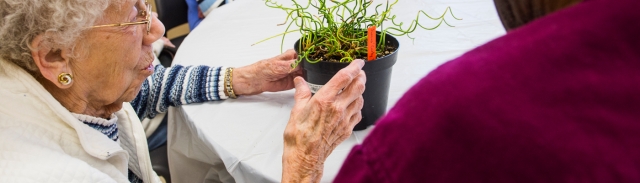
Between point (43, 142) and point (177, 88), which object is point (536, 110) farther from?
point (177, 88)

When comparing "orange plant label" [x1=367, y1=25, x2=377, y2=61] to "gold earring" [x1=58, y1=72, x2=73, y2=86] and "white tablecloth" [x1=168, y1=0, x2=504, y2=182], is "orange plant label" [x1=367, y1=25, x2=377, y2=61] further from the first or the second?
"gold earring" [x1=58, y1=72, x2=73, y2=86]

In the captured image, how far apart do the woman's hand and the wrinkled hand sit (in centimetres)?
27

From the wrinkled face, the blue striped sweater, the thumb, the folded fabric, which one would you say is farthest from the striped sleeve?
the folded fabric

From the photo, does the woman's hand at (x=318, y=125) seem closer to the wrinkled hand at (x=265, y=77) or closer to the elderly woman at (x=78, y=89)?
the elderly woman at (x=78, y=89)

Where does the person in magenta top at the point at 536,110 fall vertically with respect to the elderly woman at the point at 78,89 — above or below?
above

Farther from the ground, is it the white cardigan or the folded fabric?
the white cardigan

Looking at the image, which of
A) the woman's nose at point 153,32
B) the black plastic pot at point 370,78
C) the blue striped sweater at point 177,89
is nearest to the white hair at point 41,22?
the woman's nose at point 153,32

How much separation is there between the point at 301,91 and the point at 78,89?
41cm

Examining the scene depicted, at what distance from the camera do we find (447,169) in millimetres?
342

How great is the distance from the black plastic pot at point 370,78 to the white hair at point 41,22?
1.21ft

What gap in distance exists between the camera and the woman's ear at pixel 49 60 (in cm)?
81

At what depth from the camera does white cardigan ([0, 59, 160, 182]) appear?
2.48ft

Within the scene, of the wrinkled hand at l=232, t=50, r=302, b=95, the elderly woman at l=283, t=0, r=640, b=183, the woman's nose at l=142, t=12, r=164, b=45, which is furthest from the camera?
the wrinkled hand at l=232, t=50, r=302, b=95

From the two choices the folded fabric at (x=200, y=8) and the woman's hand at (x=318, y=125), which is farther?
the folded fabric at (x=200, y=8)
